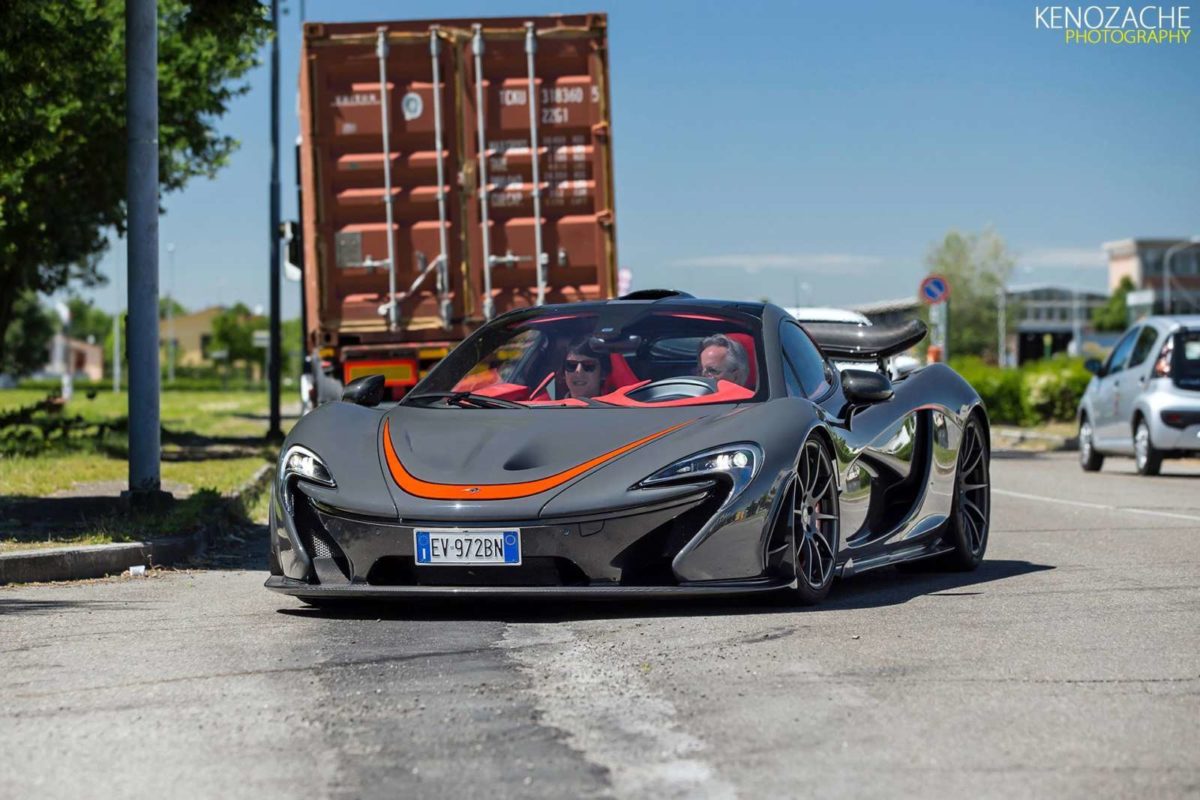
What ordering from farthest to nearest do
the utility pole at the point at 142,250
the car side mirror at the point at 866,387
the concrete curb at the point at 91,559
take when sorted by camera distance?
the utility pole at the point at 142,250, the concrete curb at the point at 91,559, the car side mirror at the point at 866,387

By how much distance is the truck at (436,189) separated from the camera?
16.8 metres

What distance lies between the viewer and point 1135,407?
A: 1911 cm

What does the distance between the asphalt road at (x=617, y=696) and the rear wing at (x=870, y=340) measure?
1589 millimetres

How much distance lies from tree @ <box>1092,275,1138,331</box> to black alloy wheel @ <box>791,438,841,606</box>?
154559mm

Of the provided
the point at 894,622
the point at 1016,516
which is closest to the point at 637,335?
the point at 894,622

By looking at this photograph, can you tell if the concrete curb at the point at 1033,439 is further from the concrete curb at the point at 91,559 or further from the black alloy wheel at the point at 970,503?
the concrete curb at the point at 91,559

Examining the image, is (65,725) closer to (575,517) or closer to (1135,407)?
(575,517)

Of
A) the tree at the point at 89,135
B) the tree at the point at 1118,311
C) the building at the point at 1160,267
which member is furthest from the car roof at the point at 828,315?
the building at the point at 1160,267

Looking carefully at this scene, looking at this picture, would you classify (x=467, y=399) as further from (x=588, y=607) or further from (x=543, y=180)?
(x=543, y=180)

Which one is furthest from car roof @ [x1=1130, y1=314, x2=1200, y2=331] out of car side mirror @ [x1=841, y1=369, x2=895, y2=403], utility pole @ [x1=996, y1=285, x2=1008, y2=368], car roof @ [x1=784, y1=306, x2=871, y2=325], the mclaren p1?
utility pole @ [x1=996, y1=285, x2=1008, y2=368]

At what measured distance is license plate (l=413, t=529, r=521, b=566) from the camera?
663cm

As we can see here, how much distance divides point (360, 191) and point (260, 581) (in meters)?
8.27

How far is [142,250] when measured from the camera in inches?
472

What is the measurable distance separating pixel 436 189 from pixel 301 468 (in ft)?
32.2
